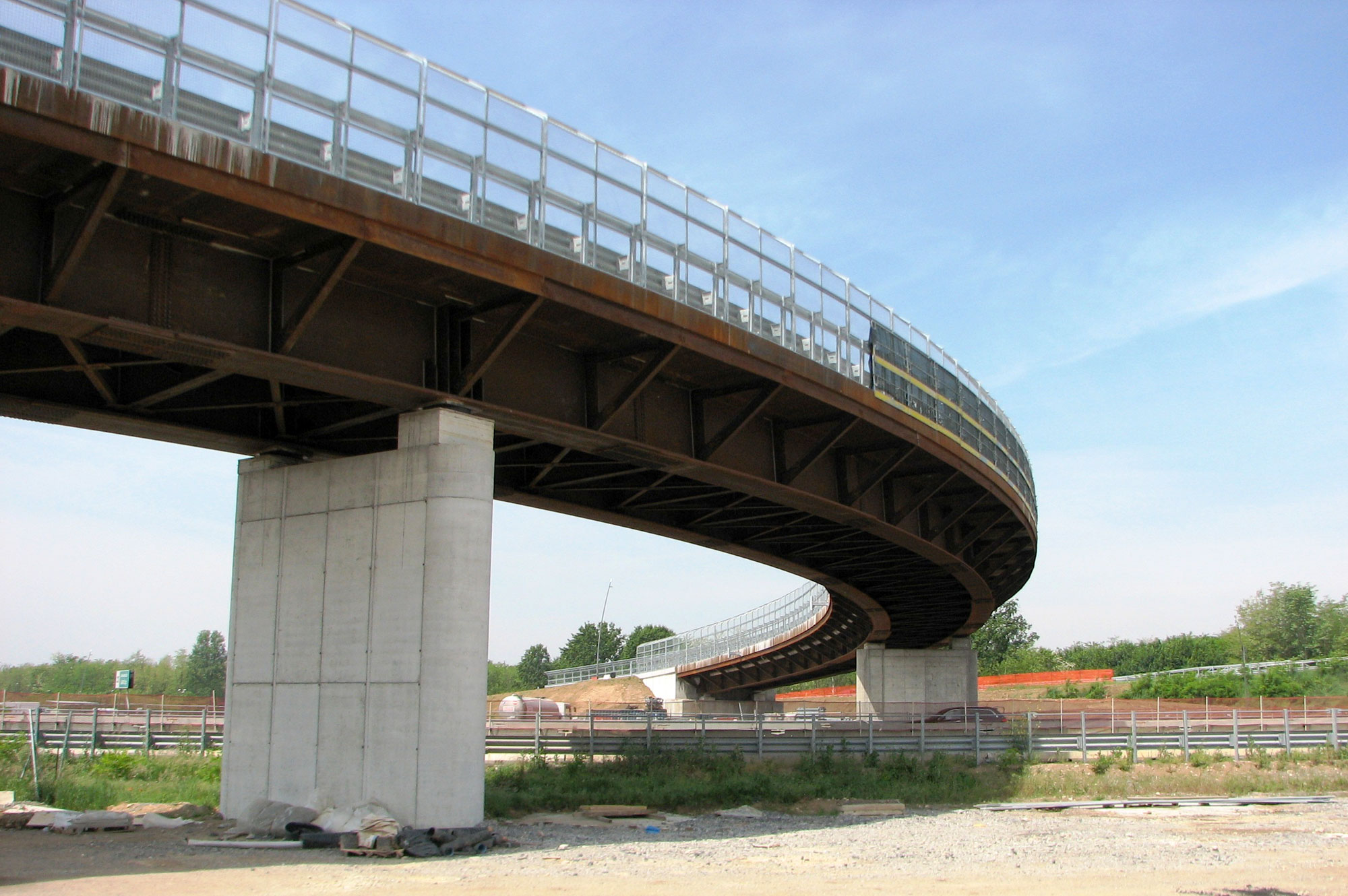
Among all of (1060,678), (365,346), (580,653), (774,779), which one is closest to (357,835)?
(365,346)

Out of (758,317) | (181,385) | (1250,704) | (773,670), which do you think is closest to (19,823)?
(181,385)

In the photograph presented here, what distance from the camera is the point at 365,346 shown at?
1589 centimetres

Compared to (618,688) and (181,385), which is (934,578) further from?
(618,688)

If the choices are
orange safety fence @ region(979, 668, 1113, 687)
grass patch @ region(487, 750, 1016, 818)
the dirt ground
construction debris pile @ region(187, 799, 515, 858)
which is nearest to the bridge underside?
grass patch @ region(487, 750, 1016, 818)

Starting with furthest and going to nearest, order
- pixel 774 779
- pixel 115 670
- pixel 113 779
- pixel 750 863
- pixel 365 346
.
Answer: pixel 115 670 < pixel 774 779 < pixel 113 779 < pixel 365 346 < pixel 750 863

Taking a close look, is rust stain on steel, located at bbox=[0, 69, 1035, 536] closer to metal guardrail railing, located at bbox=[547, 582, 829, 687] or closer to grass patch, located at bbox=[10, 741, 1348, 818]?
grass patch, located at bbox=[10, 741, 1348, 818]

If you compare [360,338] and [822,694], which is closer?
[360,338]

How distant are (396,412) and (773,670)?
5259cm

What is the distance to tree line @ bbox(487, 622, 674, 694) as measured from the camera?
179000 mm

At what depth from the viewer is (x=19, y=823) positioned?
16.2 m

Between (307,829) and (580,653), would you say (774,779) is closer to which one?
(307,829)

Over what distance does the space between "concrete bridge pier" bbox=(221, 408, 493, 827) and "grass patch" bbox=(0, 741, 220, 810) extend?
3.38 metres

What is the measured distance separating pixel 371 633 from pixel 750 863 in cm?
629

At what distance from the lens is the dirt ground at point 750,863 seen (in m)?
12.2
